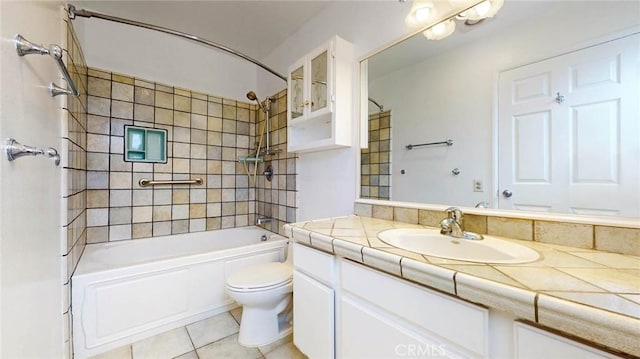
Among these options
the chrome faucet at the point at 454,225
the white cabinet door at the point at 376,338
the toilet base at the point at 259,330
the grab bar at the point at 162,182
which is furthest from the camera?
the grab bar at the point at 162,182

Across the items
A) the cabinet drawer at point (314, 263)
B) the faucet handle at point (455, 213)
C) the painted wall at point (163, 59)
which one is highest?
the painted wall at point (163, 59)

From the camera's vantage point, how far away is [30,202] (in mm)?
838

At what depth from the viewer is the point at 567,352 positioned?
0.49 meters

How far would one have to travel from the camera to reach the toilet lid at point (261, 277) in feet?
4.78

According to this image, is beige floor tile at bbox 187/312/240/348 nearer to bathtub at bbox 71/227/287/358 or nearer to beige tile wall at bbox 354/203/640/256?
bathtub at bbox 71/227/287/358

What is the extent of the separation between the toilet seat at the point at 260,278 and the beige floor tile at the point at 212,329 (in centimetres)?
40

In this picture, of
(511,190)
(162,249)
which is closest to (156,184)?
(162,249)

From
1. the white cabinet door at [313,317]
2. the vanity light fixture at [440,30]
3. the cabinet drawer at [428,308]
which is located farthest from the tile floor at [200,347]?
the vanity light fixture at [440,30]

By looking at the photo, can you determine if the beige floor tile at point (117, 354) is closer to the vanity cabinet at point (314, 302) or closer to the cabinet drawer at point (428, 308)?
the vanity cabinet at point (314, 302)

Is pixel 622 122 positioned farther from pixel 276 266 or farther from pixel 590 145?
pixel 276 266

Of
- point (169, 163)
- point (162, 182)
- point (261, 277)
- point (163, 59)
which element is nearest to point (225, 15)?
point (163, 59)

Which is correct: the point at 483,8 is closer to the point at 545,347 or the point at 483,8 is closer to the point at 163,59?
the point at 545,347

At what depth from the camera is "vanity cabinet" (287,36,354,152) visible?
1.55 m

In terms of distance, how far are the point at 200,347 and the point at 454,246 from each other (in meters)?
1.55
